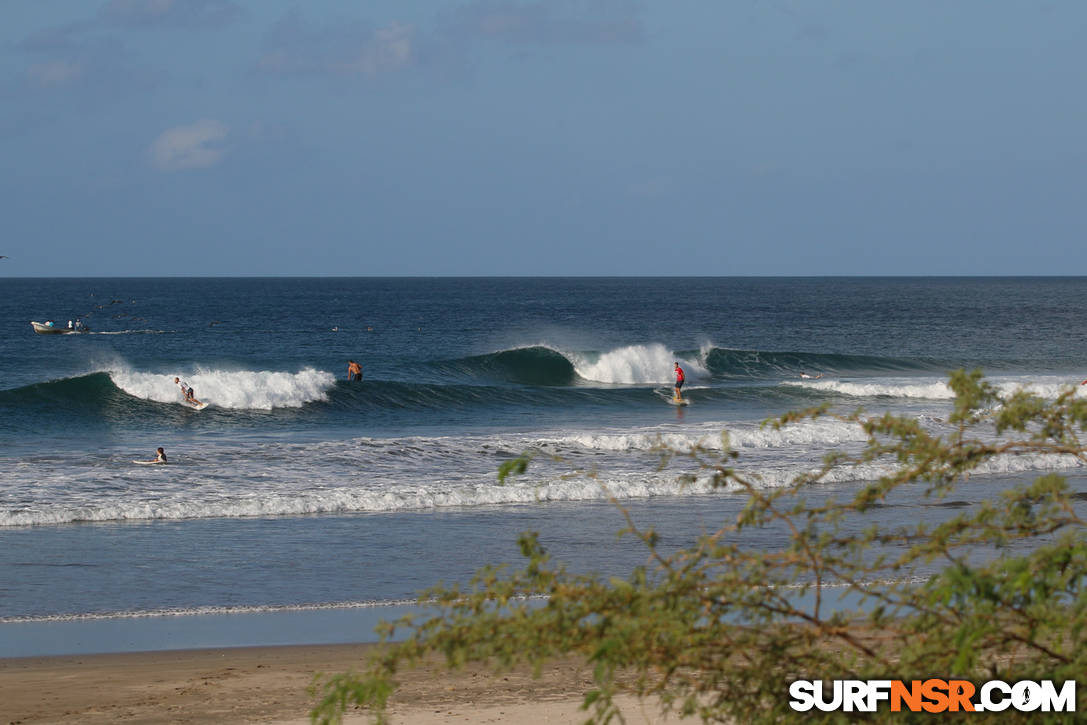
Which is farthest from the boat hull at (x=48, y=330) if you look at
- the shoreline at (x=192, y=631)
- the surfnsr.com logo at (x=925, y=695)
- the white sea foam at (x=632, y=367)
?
the surfnsr.com logo at (x=925, y=695)

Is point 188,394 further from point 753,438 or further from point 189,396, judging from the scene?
point 753,438

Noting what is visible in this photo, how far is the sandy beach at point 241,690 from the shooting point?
27.4 ft

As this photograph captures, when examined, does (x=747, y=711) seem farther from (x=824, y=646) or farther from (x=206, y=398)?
(x=206, y=398)

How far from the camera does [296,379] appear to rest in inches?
1346

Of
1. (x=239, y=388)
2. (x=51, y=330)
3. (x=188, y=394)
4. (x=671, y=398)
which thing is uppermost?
(x=51, y=330)

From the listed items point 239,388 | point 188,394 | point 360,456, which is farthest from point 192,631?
point 239,388

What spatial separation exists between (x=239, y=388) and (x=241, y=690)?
2482 centimetres

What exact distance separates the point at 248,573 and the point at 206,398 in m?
20.6

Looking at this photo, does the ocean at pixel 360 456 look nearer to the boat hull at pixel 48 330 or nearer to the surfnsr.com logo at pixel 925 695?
the surfnsr.com logo at pixel 925 695

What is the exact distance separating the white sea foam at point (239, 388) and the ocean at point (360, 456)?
102 millimetres

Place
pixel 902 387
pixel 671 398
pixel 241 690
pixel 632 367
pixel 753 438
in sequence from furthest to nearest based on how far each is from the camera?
1. pixel 632 367
2. pixel 902 387
3. pixel 671 398
4. pixel 753 438
5. pixel 241 690

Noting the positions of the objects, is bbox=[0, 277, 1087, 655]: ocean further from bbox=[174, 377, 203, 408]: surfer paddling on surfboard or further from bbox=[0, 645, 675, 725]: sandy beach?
bbox=[0, 645, 675, 725]: sandy beach

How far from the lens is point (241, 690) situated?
888cm

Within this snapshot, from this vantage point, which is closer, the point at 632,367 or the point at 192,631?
the point at 192,631
